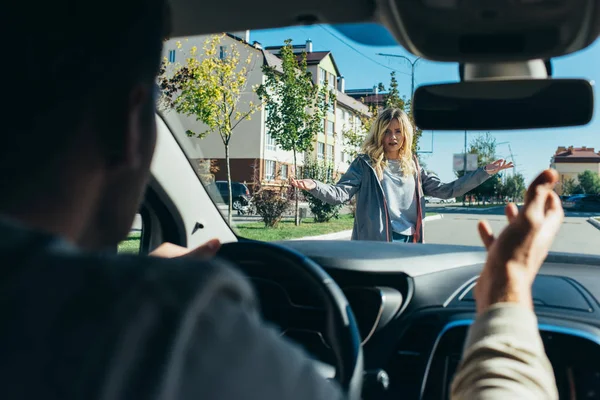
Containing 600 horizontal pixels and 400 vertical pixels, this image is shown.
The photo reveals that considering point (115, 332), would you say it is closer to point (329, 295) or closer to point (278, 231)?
point (329, 295)

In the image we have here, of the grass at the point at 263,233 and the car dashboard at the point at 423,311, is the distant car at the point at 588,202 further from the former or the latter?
the car dashboard at the point at 423,311

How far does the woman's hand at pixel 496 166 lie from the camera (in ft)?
13.4

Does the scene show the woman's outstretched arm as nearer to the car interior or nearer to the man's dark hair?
the car interior

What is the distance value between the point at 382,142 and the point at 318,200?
15.8 meters

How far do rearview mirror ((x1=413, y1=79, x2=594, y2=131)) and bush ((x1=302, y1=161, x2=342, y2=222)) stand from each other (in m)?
12.1

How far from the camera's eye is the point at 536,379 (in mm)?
1083

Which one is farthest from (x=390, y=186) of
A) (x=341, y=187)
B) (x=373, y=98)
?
(x=373, y=98)

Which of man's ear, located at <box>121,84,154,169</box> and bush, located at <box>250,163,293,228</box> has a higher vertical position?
man's ear, located at <box>121,84,154,169</box>

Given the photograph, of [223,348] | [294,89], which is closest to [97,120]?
[223,348]

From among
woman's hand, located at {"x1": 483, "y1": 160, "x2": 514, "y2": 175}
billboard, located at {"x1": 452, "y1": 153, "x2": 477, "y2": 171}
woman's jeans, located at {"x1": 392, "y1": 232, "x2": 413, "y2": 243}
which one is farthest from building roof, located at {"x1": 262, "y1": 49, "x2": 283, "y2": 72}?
woman's hand, located at {"x1": 483, "y1": 160, "x2": 514, "y2": 175}

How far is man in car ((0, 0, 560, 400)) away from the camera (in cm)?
62

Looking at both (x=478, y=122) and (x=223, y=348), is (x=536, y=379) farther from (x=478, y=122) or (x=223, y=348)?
(x=478, y=122)

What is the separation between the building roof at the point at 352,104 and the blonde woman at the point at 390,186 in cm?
2508

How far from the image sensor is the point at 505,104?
211 cm
